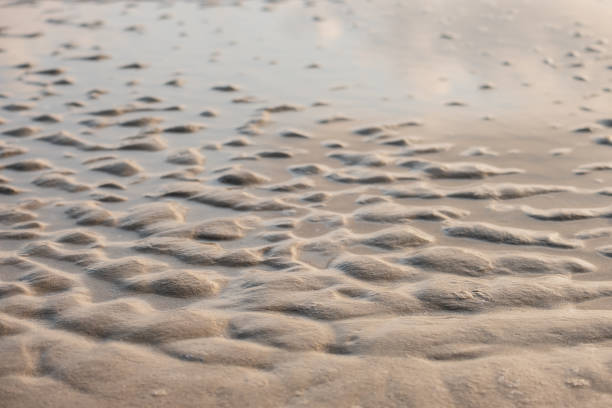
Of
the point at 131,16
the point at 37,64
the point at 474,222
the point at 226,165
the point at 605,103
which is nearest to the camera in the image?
the point at 474,222

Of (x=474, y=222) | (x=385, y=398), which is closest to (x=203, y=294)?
(x=385, y=398)

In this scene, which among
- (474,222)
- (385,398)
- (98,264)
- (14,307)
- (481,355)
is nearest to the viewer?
(385,398)

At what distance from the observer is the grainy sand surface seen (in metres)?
1.67

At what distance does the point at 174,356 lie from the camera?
1753mm

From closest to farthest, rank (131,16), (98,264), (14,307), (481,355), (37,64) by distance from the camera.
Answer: (481,355), (14,307), (98,264), (37,64), (131,16)

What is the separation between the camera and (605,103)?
409 cm

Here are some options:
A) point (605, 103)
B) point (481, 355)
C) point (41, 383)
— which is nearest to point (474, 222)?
point (481, 355)

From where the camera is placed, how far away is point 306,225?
2559mm

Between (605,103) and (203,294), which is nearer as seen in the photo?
(203,294)

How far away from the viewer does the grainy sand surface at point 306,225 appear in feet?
5.49

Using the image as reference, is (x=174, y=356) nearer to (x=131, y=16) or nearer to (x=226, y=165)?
(x=226, y=165)

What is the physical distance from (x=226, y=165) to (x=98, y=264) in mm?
1067

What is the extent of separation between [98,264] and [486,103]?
2693 mm

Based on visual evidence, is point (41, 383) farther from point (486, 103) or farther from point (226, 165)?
point (486, 103)
